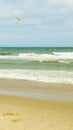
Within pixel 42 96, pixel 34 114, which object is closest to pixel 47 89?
pixel 42 96

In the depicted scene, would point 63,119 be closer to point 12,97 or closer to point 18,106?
point 18,106

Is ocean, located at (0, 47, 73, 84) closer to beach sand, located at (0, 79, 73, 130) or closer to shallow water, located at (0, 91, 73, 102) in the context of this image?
shallow water, located at (0, 91, 73, 102)

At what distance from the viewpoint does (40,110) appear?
7.60 m

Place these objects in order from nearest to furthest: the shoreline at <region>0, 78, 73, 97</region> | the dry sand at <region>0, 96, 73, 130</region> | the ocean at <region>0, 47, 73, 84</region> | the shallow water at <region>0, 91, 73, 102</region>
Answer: the dry sand at <region>0, 96, 73, 130</region> → the shallow water at <region>0, 91, 73, 102</region> → the shoreline at <region>0, 78, 73, 97</region> → the ocean at <region>0, 47, 73, 84</region>

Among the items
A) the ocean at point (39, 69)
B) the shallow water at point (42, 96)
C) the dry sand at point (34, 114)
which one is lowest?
the dry sand at point (34, 114)

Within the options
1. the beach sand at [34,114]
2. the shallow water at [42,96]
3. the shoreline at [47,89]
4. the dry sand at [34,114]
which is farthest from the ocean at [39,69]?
→ the dry sand at [34,114]

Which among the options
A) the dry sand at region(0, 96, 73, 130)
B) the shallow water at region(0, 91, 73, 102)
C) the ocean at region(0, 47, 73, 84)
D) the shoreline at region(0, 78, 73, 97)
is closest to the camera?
the dry sand at region(0, 96, 73, 130)

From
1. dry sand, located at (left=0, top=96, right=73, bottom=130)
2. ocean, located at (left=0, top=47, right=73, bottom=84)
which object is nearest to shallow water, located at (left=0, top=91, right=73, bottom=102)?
dry sand, located at (left=0, top=96, right=73, bottom=130)

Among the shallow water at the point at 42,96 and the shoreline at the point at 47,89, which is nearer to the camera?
the shallow water at the point at 42,96

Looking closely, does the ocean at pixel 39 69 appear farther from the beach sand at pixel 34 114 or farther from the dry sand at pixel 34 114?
the dry sand at pixel 34 114

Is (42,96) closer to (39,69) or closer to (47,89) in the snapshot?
(47,89)

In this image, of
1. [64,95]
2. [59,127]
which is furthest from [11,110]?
[64,95]

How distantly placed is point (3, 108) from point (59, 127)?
2261 millimetres

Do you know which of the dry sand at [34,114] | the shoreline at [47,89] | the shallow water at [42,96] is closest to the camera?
the dry sand at [34,114]
